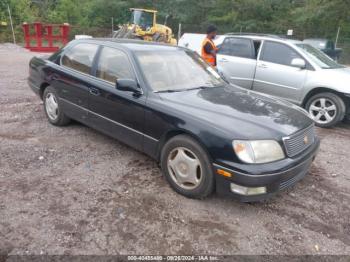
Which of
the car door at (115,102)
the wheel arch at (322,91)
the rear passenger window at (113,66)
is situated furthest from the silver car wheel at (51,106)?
the wheel arch at (322,91)

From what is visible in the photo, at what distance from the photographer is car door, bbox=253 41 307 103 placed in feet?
20.8

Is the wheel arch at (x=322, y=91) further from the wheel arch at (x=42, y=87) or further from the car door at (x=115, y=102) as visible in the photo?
the wheel arch at (x=42, y=87)

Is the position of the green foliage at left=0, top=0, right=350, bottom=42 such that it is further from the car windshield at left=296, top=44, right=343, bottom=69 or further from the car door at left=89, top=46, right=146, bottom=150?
the car door at left=89, top=46, right=146, bottom=150

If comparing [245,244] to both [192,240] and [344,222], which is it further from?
[344,222]

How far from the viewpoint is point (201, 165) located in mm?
3152

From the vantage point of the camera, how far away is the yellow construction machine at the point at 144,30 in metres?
16.8

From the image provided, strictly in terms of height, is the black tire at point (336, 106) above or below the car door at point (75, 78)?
below

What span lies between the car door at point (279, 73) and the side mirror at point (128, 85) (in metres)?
4.01

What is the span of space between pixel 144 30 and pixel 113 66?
1546 cm

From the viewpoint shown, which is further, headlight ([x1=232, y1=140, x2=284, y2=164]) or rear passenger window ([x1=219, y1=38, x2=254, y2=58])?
rear passenger window ([x1=219, y1=38, x2=254, y2=58])

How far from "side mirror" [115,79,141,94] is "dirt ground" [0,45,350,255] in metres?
1.05

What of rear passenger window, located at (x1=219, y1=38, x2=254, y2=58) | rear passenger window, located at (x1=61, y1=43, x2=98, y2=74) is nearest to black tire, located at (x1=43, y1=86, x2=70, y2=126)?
rear passenger window, located at (x1=61, y1=43, x2=98, y2=74)

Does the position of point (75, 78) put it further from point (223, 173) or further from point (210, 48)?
point (210, 48)

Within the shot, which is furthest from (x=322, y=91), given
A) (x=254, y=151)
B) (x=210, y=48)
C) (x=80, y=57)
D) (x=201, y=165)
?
(x=80, y=57)
